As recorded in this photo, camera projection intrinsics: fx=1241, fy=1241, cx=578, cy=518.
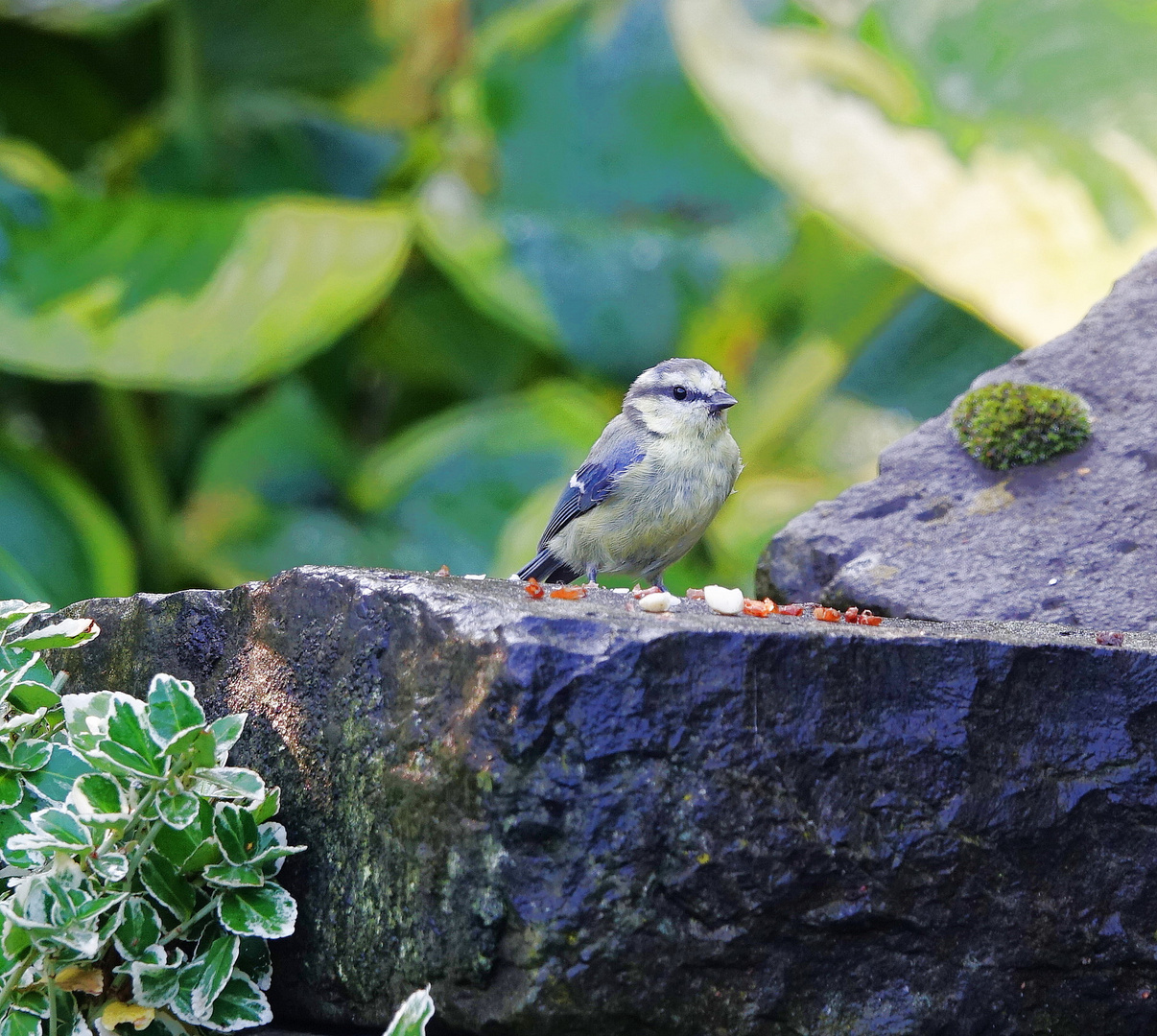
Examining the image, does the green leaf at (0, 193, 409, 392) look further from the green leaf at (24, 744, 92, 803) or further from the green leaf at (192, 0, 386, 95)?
the green leaf at (24, 744, 92, 803)

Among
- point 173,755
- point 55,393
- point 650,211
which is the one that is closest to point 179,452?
point 55,393

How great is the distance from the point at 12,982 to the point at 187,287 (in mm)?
3109

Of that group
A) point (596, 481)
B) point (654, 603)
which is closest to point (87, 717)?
point (654, 603)

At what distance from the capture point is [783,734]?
175cm

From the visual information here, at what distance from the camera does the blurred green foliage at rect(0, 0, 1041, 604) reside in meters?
4.49

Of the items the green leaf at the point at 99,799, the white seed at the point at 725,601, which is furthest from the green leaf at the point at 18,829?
the white seed at the point at 725,601

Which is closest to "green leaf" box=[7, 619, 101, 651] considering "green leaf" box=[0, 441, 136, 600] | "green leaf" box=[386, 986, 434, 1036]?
"green leaf" box=[386, 986, 434, 1036]

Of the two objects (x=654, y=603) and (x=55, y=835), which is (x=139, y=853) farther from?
(x=654, y=603)

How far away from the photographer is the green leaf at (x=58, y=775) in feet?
6.79

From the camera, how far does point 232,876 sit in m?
1.82

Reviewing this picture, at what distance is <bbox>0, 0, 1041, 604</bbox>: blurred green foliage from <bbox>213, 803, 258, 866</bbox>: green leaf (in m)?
2.41

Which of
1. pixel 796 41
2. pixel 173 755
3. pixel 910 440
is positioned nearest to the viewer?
pixel 173 755

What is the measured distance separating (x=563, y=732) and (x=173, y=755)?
589 mm

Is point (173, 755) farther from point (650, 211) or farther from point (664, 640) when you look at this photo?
point (650, 211)
